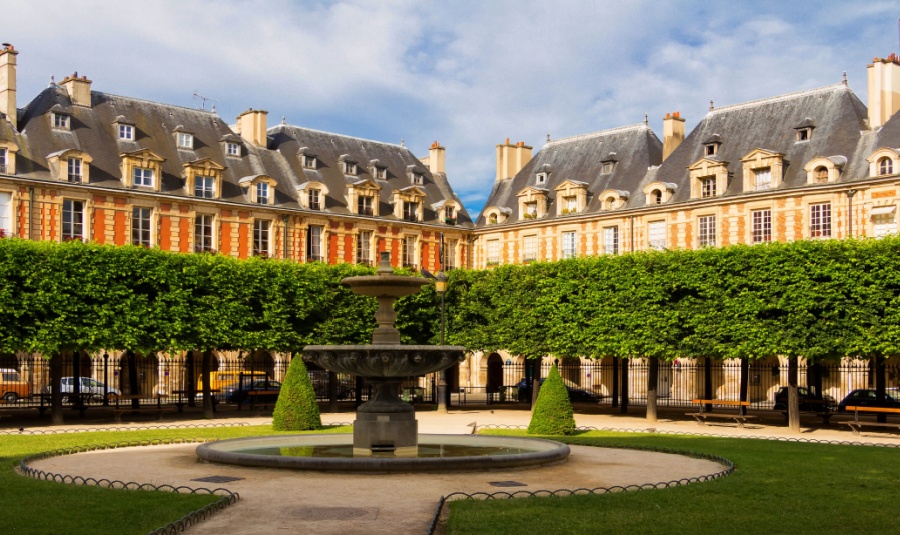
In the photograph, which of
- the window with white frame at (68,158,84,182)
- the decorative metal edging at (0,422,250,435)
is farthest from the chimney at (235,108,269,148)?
the decorative metal edging at (0,422,250,435)

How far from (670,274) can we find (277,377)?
23.4 metres

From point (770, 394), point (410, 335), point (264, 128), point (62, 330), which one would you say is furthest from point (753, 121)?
point (62, 330)

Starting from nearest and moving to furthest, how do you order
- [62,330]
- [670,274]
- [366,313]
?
[62,330], [670,274], [366,313]

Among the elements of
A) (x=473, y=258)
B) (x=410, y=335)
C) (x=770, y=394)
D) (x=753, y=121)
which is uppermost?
(x=753, y=121)

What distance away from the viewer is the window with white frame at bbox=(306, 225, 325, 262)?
146 feet

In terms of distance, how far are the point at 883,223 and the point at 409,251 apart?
2061 cm

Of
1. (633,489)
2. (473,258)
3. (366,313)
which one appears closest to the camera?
(633,489)

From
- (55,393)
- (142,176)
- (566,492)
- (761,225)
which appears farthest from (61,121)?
(566,492)

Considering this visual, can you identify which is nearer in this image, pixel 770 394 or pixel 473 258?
pixel 770 394

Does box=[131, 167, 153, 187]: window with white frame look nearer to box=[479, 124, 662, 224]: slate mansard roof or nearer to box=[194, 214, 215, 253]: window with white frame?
box=[194, 214, 215, 253]: window with white frame

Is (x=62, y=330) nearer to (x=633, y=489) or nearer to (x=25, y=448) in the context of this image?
(x=25, y=448)

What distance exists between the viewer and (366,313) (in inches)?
1283

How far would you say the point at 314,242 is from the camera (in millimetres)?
44844

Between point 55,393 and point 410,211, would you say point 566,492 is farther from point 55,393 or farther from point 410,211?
point 410,211
